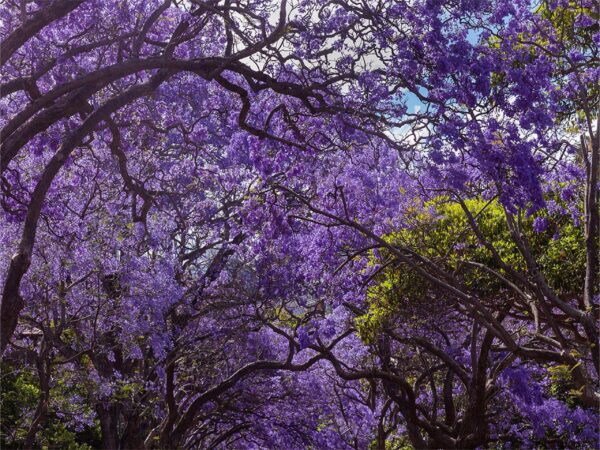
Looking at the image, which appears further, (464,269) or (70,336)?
(70,336)

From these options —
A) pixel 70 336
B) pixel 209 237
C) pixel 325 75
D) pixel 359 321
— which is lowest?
pixel 359 321

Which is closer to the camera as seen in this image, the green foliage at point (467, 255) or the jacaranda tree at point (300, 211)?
the jacaranda tree at point (300, 211)

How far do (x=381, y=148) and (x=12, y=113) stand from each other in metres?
6.83

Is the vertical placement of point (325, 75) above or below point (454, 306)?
above

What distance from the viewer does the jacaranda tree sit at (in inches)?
345

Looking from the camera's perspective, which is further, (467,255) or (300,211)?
(300,211)

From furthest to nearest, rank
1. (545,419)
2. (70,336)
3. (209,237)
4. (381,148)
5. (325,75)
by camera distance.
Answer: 1. (209,237)
2. (381,148)
3. (545,419)
4. (70,336)
5. (325,75)

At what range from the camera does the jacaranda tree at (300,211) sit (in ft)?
28.7

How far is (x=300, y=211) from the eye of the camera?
11914 mm

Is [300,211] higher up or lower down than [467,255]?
higher up

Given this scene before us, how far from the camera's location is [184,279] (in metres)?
15.6

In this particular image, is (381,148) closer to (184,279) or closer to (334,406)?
(184,279)

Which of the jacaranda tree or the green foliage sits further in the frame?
the green foliage

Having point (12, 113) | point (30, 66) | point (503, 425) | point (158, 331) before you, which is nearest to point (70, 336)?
point (158, 331)
